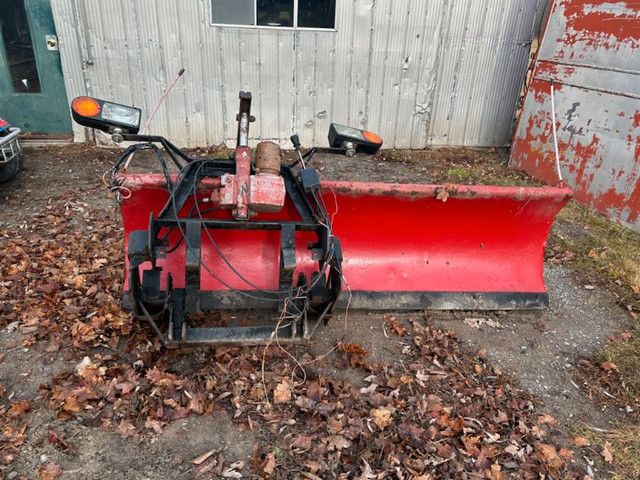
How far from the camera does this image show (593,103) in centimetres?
614

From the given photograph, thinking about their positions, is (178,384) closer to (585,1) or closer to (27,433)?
(27,433)

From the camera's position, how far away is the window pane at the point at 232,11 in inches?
280

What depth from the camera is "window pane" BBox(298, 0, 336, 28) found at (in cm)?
732

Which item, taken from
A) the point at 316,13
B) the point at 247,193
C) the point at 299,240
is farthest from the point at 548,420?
the point at 316,13

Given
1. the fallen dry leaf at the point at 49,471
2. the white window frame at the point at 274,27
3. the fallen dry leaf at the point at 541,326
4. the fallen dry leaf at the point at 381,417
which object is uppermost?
the white window frame at the point at 274,27

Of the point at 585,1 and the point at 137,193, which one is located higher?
the point at 585,1

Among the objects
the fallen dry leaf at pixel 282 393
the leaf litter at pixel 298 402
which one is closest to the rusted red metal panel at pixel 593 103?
the leaf litter at pixel 298 402

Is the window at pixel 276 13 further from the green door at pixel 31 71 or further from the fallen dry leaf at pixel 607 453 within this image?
the fallen dry leaf at pixel 607 453

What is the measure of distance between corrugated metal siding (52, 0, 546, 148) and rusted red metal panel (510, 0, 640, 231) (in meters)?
1.33

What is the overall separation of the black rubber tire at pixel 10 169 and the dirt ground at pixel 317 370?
31 centimetres

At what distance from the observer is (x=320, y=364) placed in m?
3.20

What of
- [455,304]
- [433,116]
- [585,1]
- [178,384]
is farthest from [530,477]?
[433,116]

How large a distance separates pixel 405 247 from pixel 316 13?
5.25 meters

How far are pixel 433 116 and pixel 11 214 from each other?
6.78m
